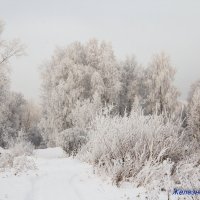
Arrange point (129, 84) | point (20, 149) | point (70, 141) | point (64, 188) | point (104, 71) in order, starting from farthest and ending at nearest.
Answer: point (129, 84)
point (104, 71)
point (70, 141)
point (20, 149)
point (64, 188)

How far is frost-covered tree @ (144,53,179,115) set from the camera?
114 ft

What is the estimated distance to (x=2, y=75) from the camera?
2630cm

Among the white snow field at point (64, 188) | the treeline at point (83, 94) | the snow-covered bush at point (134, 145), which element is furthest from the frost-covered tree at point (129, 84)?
the white snow field at point (64, 188)

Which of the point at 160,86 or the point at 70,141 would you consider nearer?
the point at 70,141

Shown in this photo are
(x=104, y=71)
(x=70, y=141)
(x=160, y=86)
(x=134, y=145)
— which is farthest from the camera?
(x=160, y=86)

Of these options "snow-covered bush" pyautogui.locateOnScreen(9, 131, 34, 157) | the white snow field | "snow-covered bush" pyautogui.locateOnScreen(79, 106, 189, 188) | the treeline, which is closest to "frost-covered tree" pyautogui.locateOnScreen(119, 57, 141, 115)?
the treeline

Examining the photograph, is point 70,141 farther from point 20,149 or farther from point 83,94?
point 83,94

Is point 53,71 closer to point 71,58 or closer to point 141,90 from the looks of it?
point 71,58

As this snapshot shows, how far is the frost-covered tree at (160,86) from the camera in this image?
3488cm

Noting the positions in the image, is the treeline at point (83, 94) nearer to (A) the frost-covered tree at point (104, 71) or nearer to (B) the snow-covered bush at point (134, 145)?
(A) the frost-covered tree at point (104, 71)

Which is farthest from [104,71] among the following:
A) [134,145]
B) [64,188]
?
[64,188]

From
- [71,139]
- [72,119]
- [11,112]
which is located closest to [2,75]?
[72,119]

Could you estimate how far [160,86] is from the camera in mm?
35625

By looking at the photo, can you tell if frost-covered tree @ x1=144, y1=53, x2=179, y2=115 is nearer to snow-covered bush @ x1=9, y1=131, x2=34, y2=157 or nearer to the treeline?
the treeline
